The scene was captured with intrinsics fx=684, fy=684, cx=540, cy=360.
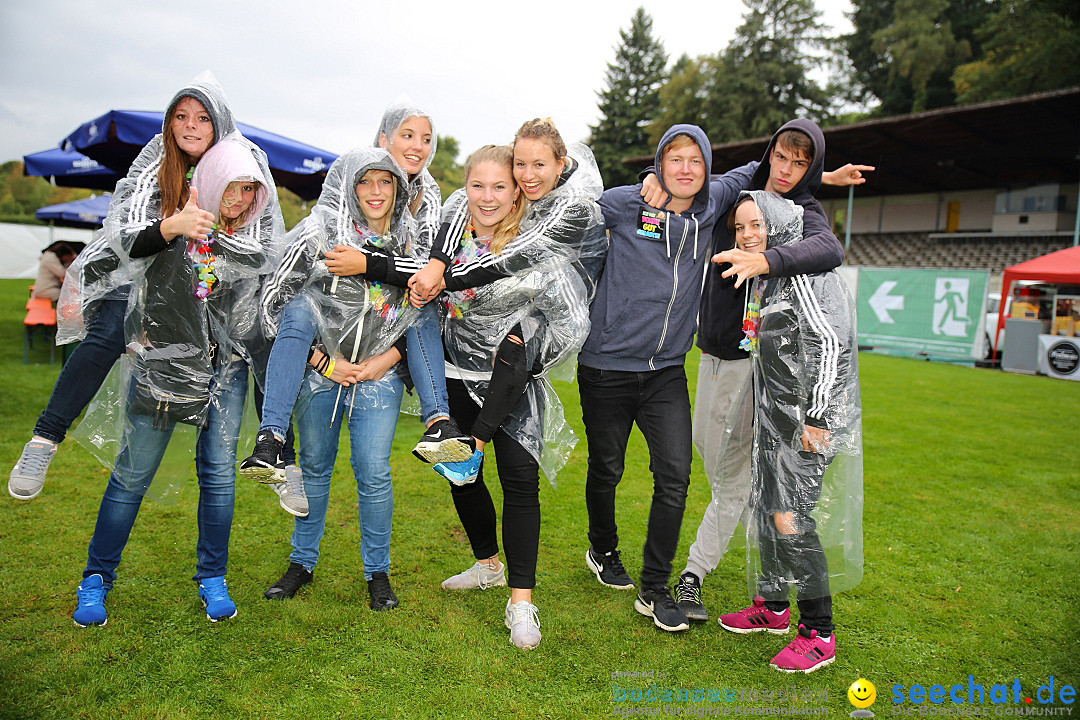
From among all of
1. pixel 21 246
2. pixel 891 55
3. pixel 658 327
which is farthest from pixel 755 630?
pixel 891 55

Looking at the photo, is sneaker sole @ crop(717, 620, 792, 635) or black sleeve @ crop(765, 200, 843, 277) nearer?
black sleeve @ crop(765, 200, 843, 277)

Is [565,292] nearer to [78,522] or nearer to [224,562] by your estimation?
[224,562]

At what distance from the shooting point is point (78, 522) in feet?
11.3

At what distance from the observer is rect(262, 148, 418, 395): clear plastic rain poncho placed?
2625 mm

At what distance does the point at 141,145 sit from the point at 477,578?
14.5ft

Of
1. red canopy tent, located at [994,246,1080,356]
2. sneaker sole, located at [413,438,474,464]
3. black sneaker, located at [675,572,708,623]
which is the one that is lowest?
black sneaker, located at [675,572,708,623]

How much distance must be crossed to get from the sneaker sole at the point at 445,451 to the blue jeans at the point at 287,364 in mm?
519

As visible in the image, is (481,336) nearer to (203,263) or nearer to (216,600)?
(203,263)

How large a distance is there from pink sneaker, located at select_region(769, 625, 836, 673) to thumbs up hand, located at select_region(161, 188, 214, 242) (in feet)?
8.28

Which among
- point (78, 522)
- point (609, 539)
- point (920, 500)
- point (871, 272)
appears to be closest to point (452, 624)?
point (609, 539)

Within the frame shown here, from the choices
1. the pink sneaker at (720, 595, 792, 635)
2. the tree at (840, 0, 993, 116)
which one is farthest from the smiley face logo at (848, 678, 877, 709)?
the tree at (840, 0, 993, 116)

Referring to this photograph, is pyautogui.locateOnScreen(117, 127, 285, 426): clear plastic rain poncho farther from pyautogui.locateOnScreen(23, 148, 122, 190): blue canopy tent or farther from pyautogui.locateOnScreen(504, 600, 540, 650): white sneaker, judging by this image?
pyautogui.locateOnScreen(23, 148, 122, 190): blue canopy tent

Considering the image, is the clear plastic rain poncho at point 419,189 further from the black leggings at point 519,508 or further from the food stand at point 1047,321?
the food stand at point 1047,321

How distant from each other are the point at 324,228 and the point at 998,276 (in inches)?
1042
